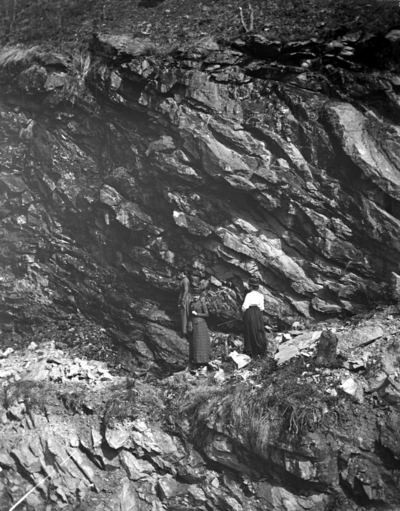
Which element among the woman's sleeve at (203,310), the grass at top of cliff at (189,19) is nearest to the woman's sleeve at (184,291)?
the woman's sleeve at (203,310)

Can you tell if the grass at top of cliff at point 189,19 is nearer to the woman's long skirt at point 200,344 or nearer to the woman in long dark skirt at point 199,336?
the woman in long dark skirt at point 199,336

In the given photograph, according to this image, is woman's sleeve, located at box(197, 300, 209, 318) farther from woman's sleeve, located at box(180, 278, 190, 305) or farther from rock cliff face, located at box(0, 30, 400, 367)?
rock cliff face, located at box(0, 30, 400, 367)

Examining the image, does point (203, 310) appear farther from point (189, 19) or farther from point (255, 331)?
point (189, 19)

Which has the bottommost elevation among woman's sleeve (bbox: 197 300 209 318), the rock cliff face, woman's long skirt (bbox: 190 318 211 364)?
woman's long skirt (bbox: 190 318 211 364)

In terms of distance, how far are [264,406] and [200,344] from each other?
1.51 metres

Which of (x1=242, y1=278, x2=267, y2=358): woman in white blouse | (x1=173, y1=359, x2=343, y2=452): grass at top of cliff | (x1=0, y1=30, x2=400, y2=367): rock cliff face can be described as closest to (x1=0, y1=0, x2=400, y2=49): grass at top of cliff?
(x1=0, y1=30, x2=400, y2=367): rock cliff face

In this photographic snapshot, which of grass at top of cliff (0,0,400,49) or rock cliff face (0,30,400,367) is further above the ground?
grass at top of cliff (0,0,400,49)

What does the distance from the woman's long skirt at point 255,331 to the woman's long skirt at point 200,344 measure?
0.60 meters

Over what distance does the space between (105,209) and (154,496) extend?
4.60m

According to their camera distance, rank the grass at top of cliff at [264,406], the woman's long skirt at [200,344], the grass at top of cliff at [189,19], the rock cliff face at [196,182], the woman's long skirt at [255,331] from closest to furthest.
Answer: the grass at top of cliff at [264,406] → the woman's long skirt at [255,331] → the woman's long skirt at [200,344] → the rock cliff face at [196,182] → the grass at top of cliff at [189,19]

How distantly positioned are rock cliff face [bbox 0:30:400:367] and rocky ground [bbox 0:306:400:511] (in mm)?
1024

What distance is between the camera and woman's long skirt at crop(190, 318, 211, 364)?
8156 mm

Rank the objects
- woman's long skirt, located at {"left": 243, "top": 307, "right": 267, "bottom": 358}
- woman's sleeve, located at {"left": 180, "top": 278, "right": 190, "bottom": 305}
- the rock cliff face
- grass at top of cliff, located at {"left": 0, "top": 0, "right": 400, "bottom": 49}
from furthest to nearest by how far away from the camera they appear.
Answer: grass at top of cliff, located at {"left": 0, "top": 0, "right": 400, "bottom": 49}
woman's sleeve, located at {"left": 180, "top": 278, "right": 190, "bottom": 305}
the rock cliff face
woman's long skirt, located at {"left": 243, "top": 307, "right": 267, "bottom": 358}

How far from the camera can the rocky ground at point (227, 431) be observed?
6.56 meters
